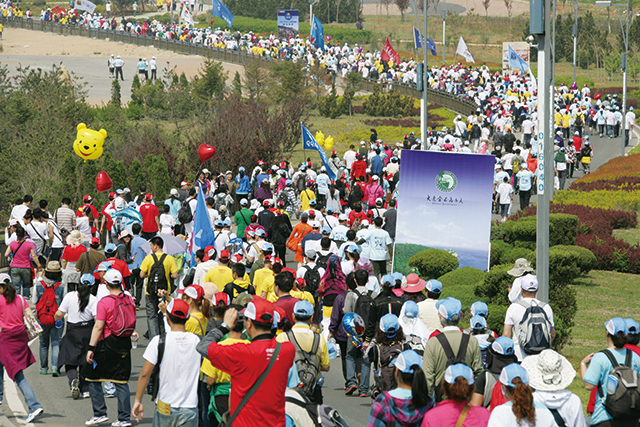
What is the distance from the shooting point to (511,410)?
4973 mm

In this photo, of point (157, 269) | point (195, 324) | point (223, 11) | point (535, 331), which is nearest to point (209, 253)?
point (157, 269)

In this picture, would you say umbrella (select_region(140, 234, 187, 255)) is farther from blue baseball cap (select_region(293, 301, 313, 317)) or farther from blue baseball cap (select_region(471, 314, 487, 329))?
blue baseball cap (select_region(471, 314, 487, 329))

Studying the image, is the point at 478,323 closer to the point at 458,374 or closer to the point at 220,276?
the point at 458,374

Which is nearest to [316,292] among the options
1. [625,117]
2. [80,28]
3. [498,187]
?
[498,187]

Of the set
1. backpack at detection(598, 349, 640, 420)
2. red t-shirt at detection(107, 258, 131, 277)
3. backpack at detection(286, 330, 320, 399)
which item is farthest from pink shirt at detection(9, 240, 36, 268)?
backpack at detection(598, 349, 640, 420)

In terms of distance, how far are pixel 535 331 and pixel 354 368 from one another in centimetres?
350

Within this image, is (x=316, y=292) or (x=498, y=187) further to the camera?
(x=498, y=187)

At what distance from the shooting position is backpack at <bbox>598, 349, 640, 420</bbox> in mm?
5832

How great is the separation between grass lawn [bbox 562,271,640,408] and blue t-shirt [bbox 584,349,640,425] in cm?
394

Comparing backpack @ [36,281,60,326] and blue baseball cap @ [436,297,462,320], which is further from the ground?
blue baseball cap @ [436,297,462,320]

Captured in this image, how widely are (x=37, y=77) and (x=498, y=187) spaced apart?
32157mm

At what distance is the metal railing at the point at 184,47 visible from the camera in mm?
53487

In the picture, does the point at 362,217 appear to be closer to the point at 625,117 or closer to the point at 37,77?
the point at 625,117

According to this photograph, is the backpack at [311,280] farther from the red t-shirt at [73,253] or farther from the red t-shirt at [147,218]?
the red t-shirt at [147,218]
